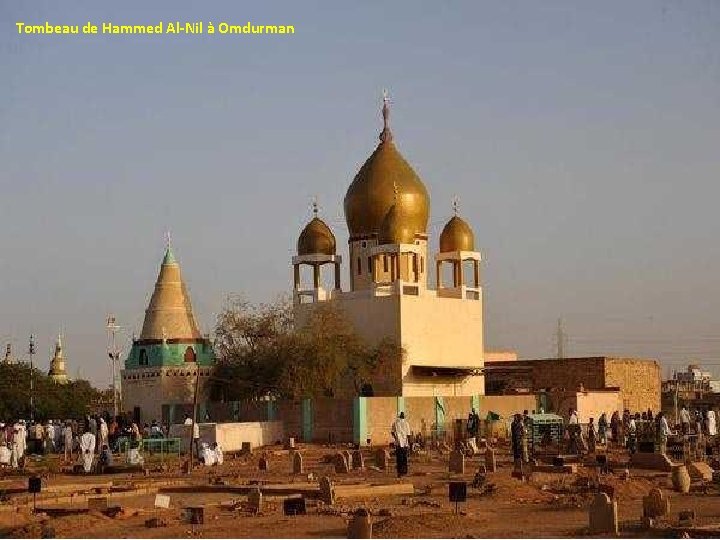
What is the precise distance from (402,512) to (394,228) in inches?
1189

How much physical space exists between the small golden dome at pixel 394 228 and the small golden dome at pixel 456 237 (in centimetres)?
221

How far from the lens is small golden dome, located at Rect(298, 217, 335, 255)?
51.5 meters

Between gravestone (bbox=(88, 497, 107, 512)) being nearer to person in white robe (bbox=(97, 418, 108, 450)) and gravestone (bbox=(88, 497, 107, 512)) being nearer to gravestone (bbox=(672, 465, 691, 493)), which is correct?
gravestone (bbox=(672, 465, 691, 493))

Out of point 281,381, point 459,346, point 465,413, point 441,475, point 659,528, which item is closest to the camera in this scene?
point 659,528

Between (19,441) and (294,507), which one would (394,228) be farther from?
(294,507)

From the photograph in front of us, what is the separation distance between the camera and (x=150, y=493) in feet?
80.2

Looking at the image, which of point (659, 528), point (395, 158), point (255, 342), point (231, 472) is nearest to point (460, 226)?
point (395, 158)

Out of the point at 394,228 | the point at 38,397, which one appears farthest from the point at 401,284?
the point at 38,397

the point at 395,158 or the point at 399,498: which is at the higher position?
the point at 395,158

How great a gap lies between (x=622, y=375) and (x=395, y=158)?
13.1 m

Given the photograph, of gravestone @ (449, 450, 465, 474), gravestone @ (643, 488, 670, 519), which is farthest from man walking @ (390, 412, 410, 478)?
gravestone @ (643, 488, 670, 519)

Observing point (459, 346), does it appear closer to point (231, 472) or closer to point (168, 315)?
point (168, 315)

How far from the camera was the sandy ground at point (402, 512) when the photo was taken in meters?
17.2

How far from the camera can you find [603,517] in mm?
16656
